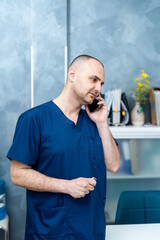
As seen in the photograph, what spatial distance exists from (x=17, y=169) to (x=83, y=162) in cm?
32

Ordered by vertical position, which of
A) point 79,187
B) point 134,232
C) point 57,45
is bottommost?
point 134,232

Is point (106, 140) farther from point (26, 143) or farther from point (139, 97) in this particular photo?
point (139, 97)

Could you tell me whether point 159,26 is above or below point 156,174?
above

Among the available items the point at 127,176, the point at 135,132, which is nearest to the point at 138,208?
the point at 127,176

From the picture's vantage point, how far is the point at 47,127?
3.82 ft

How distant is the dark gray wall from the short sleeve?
1.14 metres


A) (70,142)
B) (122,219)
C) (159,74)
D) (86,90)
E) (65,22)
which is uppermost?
(65,22)

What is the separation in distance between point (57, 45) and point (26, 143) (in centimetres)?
140

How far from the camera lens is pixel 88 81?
124cm

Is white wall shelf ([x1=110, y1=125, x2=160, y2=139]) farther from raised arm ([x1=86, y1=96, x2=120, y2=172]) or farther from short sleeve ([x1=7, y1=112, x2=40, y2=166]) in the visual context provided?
short sleeve ([x1=7, y1=112, x2=40, y2=166])

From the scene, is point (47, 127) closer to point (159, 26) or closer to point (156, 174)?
→ point (156, 174)

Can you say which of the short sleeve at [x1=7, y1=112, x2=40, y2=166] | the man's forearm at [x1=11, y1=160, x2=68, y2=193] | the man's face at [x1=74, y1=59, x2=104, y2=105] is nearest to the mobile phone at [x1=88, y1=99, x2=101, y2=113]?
the man's face at [x1=74, y1=59, x2=104, y2=105]

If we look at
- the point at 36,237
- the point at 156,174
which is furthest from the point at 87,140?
the point at 156,174

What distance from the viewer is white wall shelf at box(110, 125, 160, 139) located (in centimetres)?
204
